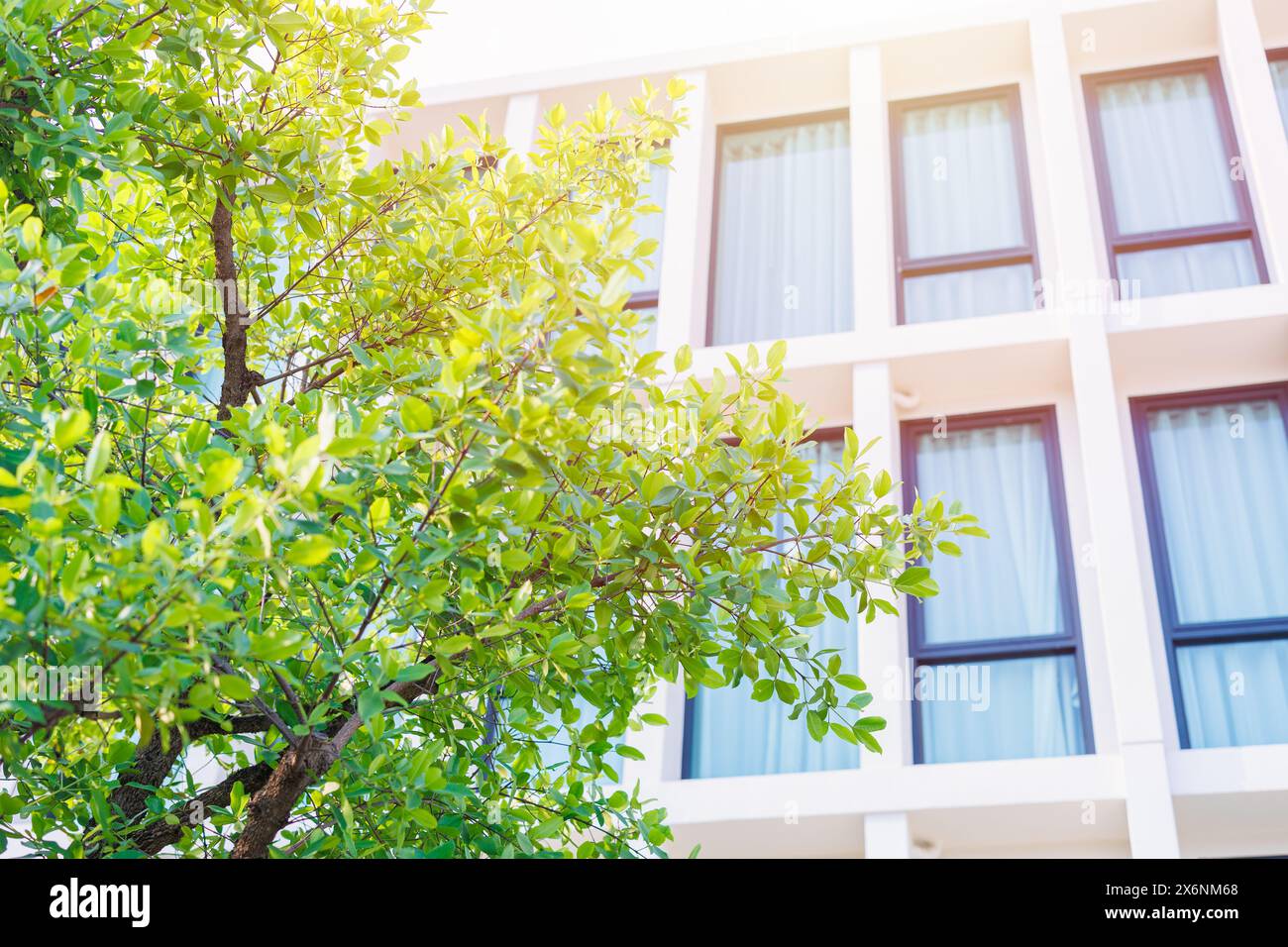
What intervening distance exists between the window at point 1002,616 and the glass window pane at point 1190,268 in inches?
50.8

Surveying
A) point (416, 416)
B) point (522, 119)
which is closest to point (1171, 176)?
point (522, 119)

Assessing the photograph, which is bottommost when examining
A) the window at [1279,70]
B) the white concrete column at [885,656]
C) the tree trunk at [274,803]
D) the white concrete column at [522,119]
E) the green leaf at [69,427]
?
the tree trunk at [274,803]

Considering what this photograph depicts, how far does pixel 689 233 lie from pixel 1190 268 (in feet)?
12.6

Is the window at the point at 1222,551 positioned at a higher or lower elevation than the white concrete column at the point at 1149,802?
higher

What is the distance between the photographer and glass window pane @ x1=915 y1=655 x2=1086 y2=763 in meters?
7.18

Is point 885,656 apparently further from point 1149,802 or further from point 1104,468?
point 1104,468

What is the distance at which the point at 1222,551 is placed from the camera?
296 inches

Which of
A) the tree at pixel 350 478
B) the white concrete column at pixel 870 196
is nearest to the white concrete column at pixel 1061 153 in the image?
the white concrete column at pixel 870 196

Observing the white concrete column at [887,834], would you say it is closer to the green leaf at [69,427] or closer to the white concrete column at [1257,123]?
the white concrete column at [1257,123]

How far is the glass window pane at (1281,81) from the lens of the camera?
8.95 meters

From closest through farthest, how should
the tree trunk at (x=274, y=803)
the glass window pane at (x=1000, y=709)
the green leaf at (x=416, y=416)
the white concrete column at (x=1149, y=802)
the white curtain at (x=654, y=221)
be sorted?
1. the green leaf at (x=416, y=416)
2. the tree trunk at (x=274, y=803)
3. the white concrete column at (x=1149, y=802)
4. the glass window pane at (x=1000, y=709)
5. the white curtain at (x=654, y=221)

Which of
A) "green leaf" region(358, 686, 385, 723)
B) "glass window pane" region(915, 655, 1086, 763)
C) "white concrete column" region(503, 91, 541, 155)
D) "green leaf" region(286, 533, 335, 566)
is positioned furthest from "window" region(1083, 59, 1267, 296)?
"green leaf" region(286, 533, 335, 566)
